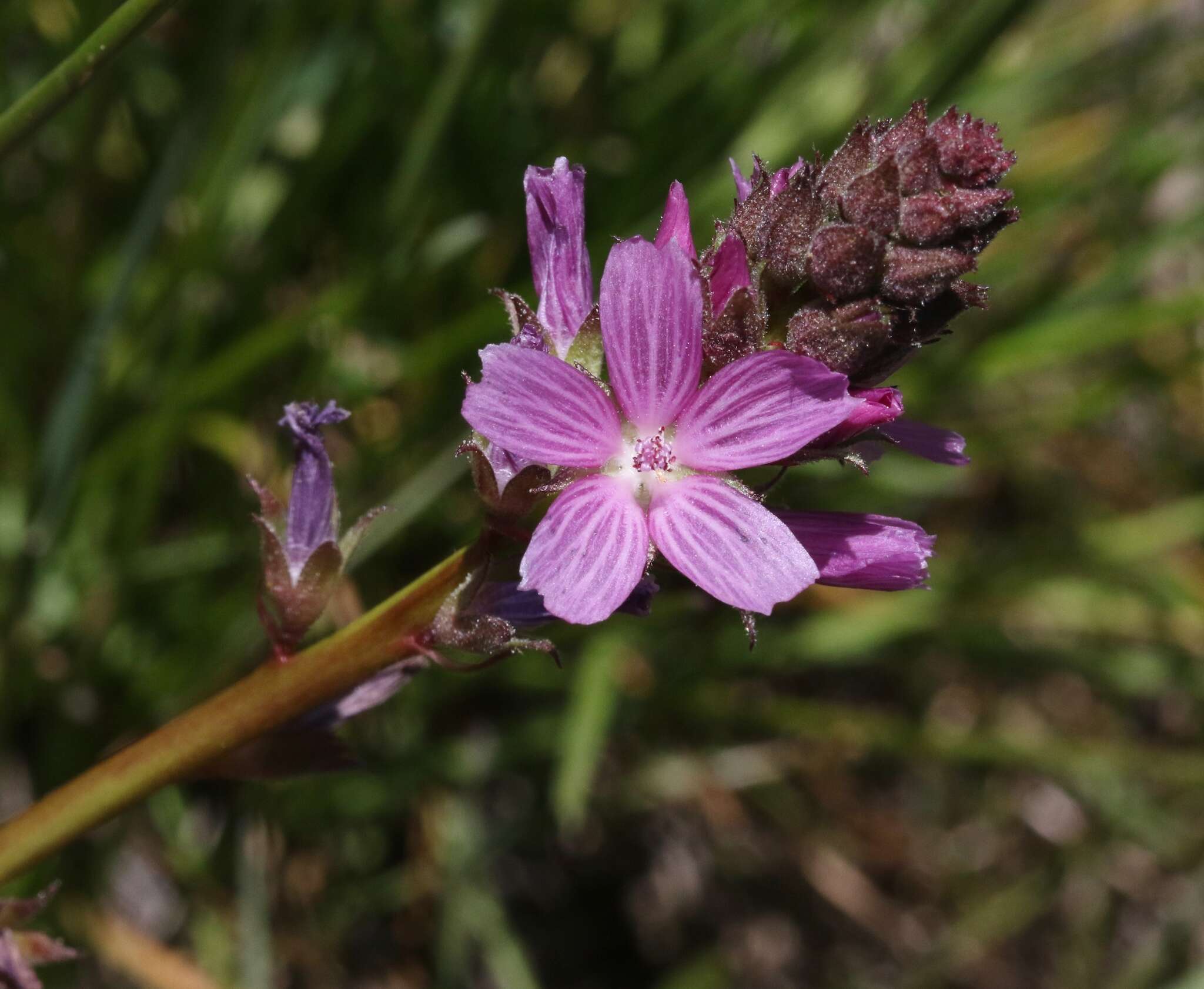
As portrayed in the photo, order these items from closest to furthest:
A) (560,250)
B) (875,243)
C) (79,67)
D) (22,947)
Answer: (875,243)
(79,67)
(560,250)
(22,947)

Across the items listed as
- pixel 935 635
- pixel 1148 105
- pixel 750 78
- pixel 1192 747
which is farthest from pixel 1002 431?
pixel 1192 747

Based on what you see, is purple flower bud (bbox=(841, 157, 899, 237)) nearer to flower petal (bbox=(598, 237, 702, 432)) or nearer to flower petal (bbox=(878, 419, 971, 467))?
flower petal (bbox=(598, 237, 702, 432))

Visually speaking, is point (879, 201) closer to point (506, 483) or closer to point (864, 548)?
point (864, 548)

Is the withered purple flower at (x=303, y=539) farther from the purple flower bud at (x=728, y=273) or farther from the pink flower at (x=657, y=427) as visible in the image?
the purple flower bud at (x=728, y=273)

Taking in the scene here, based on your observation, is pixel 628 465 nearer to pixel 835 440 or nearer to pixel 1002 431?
pixel 835 440

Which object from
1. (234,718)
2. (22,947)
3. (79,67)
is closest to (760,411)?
(234,718)

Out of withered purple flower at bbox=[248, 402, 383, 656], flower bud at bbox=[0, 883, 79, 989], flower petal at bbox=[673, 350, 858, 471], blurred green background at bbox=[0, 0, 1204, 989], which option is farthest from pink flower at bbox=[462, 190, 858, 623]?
flower bud at bbox=[0, 883, 79, 989]
